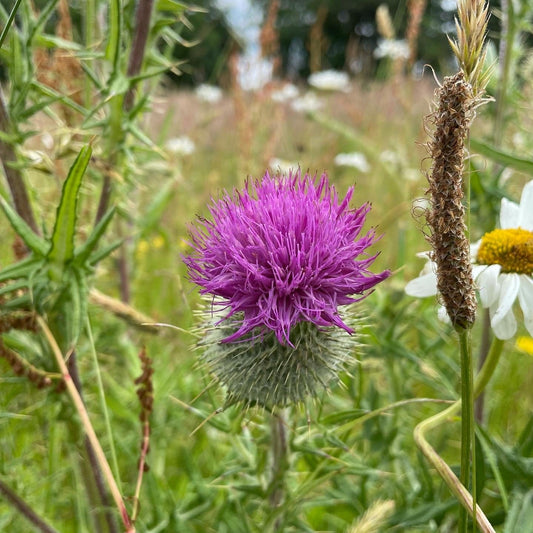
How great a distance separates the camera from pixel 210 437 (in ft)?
8.27

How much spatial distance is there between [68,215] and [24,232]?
0.44ft

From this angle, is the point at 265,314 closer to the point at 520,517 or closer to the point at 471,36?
the point at 471,36

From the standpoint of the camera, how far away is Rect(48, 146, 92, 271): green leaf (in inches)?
46.2

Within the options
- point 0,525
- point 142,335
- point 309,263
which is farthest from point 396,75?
point 0,525

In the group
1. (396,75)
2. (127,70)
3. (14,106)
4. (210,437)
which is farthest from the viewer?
(396,75)

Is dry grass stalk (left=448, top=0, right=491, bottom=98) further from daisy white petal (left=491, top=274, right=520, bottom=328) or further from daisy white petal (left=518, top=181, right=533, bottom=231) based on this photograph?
daisy white petal (left=518, top=181, right=533, bottom=231)

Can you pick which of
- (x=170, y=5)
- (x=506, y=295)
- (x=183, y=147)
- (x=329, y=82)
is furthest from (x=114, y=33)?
(x=329, y=82)

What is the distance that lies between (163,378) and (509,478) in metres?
1.33

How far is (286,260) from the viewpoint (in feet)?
3.94

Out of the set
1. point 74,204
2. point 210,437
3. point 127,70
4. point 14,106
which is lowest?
point 210,437

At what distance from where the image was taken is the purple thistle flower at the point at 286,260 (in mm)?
1178

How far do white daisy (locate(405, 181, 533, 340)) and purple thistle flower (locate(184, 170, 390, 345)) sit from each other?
8.4 inches

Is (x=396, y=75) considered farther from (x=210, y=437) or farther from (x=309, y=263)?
(x=309, y=263)

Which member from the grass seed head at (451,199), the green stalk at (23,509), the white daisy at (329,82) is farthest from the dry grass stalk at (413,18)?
the white daisy at (329,82)
